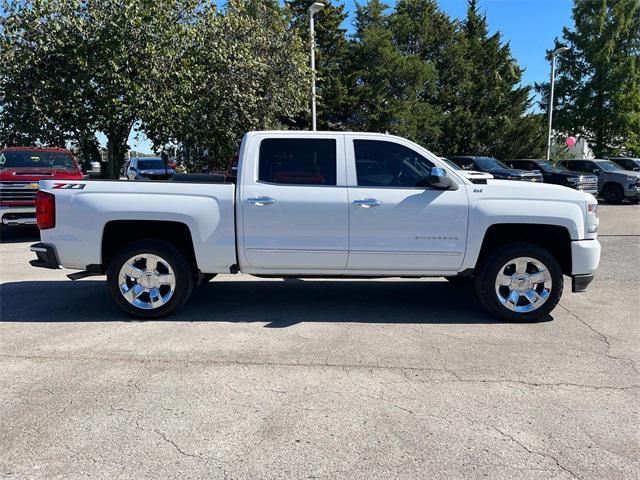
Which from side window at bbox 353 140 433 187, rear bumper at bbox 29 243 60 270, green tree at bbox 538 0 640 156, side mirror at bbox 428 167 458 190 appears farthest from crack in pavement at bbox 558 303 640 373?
green tree at bbox 538 0 640 156

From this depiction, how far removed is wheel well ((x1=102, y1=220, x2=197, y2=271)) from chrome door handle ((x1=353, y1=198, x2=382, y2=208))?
69.9 inches

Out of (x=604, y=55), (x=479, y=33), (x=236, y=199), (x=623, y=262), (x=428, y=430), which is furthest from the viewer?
(x=479, y=33)

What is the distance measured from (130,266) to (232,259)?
107 centimetres

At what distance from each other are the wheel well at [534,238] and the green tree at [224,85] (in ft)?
37.9


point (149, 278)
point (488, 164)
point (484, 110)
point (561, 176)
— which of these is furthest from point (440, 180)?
point (484, 110)

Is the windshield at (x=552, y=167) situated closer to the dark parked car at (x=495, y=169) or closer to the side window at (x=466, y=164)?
the dark parked car at (x=495, y=169)

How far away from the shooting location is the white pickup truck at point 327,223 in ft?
17.6

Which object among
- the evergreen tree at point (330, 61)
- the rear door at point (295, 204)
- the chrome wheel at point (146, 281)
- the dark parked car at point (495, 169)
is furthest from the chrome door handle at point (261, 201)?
the evergreen tree at point (330, 61)

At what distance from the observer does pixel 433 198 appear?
5367 mm

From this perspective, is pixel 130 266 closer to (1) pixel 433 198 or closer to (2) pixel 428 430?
(1) pixel 433 198

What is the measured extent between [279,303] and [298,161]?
177 centimetres

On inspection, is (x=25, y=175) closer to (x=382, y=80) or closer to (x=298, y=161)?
(x=298, y=161)

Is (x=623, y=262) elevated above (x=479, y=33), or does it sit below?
below

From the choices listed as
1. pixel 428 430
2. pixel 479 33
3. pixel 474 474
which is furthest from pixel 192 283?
pixel 479 33
